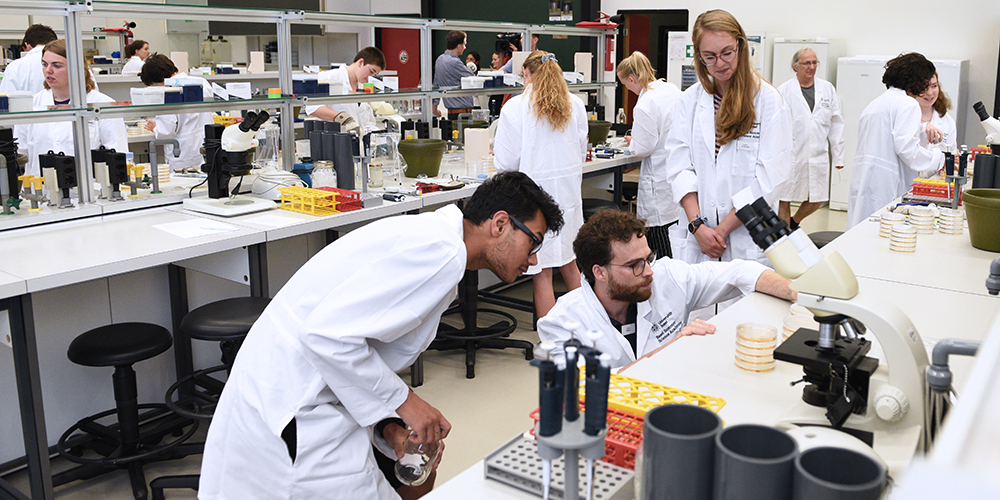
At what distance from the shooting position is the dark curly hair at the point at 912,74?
13.6ft

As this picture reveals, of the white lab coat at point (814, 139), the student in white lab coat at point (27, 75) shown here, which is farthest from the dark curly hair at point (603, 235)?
the student in white lab coat at point (27, 75)

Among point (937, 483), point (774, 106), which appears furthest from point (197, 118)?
point (937, 483)

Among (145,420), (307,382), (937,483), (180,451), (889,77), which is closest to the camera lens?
(937,483)

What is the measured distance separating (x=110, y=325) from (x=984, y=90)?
6.84 meters

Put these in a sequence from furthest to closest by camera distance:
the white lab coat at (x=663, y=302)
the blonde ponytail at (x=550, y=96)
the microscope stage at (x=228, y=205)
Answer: the blonde ponytail at (x=550, y=96) < the microscope stage at (x=228, y=205) < the white lab coat at (x=663, y=302)

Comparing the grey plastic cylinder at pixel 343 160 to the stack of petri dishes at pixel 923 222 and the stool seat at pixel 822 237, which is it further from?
the stack of petri dishes at pixel 923 222

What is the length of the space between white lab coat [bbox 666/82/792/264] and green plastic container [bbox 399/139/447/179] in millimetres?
1393

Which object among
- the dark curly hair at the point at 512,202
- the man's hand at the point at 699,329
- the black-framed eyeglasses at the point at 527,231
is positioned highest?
the dark curly hair at the point at 512,202

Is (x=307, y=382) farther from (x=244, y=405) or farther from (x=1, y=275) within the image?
(x=1, y=275)

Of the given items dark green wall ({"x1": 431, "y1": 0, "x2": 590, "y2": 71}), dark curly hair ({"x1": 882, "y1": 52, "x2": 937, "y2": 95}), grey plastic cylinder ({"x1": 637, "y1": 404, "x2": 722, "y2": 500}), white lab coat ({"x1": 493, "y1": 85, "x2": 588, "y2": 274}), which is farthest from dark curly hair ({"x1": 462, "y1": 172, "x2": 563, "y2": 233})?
dark green wall ({"x1": 431, "y1": 0, "x2": 590, "y2": 71})

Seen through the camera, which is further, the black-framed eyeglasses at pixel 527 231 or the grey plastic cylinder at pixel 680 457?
the black-framed eyeglasses at pixel 527 231

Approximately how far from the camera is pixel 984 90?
663cm

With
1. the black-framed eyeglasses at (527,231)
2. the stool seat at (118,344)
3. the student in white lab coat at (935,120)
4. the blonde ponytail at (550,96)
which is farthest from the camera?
the student in white lab coat at (935,120)

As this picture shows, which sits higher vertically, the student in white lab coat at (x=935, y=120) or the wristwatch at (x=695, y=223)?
the student in white lab coat at (x=935, y=120)
